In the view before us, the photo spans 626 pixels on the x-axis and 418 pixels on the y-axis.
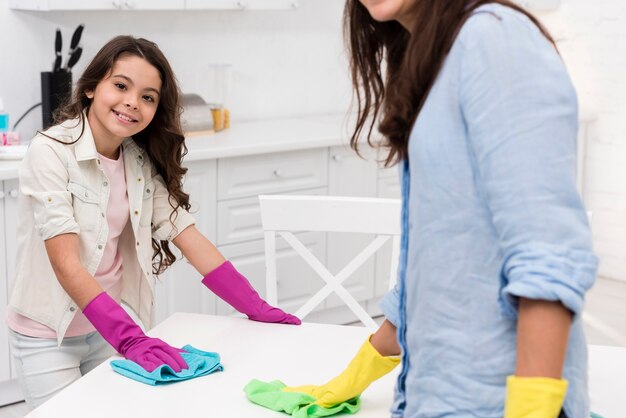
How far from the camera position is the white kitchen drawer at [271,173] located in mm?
3260

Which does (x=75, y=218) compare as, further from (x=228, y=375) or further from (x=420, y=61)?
(x=420, y=61)

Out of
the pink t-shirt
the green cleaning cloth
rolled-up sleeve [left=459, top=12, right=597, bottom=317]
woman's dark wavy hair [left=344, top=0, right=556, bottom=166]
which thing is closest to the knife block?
the pink t-shirt

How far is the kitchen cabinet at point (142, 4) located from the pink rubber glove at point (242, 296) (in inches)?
59.5

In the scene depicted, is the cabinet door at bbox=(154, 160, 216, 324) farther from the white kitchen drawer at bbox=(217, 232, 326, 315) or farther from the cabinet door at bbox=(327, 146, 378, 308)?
the cabinet door at bbox=(327, 146, 378, 308)

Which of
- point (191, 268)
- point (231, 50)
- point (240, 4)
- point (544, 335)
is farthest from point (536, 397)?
point (231, 50)

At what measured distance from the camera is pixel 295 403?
4.31 ft

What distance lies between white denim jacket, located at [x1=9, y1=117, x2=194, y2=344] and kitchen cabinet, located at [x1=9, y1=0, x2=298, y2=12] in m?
1.27

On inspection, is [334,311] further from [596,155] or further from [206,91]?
[596,155]

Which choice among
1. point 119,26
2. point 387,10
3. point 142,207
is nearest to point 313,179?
point 119,26

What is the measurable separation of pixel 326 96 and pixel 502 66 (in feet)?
11.2

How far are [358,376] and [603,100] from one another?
3738 millimetres

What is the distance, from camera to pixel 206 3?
3.36 meters

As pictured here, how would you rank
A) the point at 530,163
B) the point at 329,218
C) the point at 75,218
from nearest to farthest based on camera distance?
1. the point at 530,163
2. the point at 75,218
3. the point at 329,218

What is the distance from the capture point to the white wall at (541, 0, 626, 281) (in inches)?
181
